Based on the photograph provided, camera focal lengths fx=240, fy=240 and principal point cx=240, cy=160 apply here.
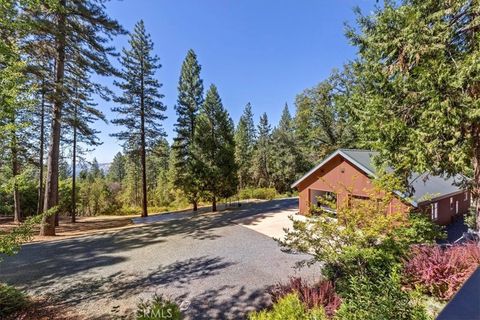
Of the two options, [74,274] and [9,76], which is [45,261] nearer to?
[74,274]

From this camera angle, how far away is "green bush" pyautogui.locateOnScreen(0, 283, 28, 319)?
17.4 ft

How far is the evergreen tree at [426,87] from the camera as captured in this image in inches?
235

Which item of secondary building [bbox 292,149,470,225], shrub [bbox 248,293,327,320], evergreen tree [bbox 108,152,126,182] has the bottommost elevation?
shrub [bbox 248,293,327,320]

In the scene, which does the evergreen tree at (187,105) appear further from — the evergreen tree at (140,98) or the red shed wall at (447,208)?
the red shed wall at (447,208)

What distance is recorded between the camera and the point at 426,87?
6.32m

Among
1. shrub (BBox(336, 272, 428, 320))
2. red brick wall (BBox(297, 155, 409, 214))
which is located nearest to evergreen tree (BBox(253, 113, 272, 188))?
red brick wall (BBox(297, 155, 409, 214))

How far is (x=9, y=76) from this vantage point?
525 centimetres

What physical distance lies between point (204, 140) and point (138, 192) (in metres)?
25.9

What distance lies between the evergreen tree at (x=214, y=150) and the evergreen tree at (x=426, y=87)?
452 inches

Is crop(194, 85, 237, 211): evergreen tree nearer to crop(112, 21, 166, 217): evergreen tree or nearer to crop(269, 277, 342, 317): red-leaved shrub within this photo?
crop(112, 21, 166, 217): evergreen tree

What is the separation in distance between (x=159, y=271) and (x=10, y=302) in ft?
11.8

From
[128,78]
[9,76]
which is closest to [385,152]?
[9,76]

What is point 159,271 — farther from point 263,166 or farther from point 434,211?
point 263,166

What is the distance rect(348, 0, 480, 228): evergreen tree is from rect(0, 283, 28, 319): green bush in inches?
419
